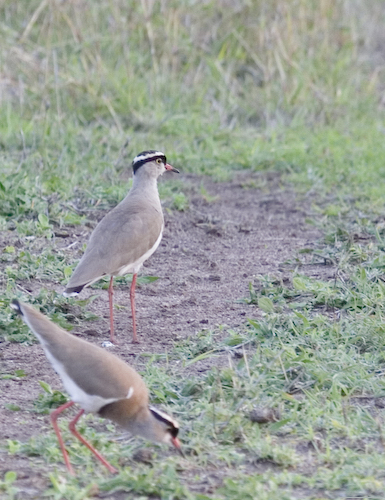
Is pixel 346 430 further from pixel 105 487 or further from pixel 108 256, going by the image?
pixel 108 256

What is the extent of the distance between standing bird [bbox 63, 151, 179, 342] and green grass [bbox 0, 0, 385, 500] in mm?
349

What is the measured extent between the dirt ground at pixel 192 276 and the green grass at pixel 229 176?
0.14 metres

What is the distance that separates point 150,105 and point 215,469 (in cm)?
758

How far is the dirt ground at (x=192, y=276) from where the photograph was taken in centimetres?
457

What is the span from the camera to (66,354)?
3.91 meters

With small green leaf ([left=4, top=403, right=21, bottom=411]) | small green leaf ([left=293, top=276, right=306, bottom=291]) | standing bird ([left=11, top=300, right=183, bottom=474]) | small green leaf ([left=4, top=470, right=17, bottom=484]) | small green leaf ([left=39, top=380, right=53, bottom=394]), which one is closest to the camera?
small green leaf ([left=4, top=470, right=17, bottom=484])

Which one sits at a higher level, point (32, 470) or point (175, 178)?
point (32, 470)

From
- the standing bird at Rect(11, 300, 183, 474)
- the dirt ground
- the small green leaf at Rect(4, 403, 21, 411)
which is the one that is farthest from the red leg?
the small green leaf at Rect(4, 403, 21, 411)

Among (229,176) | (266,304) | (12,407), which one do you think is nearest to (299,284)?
(266,304)

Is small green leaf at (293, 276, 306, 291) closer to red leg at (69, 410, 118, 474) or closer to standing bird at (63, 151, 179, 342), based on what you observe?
standing bird at (63, 151, 179, 342)

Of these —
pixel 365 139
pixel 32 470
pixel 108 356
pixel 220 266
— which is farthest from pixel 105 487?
pixel 365 139

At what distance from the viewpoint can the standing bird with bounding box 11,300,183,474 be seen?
382cm

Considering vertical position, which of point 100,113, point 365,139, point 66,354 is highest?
point 66,354

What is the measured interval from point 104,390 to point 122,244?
1951 millimetres
